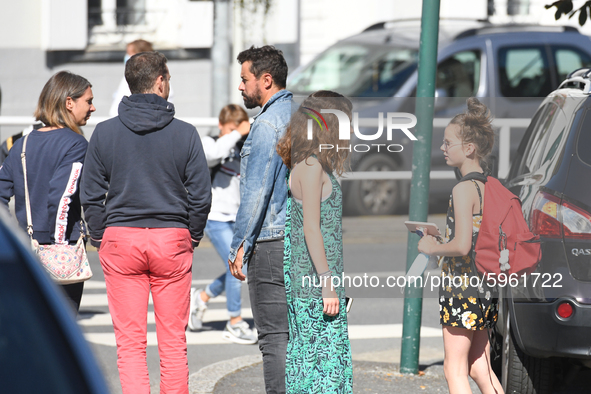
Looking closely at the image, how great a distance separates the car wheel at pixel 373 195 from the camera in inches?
185

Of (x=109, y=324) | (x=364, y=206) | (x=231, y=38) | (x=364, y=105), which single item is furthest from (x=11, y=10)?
(x=364, y=206)

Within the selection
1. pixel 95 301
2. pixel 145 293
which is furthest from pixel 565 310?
pixel 95 301

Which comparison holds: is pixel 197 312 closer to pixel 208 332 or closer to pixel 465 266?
pixel 208 332

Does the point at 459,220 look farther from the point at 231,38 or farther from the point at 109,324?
the point at 231,38

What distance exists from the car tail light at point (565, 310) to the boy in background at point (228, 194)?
2.79m

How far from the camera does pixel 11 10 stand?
15430 millimetres

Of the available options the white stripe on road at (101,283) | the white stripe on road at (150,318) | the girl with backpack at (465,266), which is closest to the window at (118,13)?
the white stripe on road at (101,283)

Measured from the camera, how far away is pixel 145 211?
3850 mm

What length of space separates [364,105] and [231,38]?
7.01 meters

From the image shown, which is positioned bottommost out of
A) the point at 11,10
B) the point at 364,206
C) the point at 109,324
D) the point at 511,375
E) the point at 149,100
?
the point at 109,324

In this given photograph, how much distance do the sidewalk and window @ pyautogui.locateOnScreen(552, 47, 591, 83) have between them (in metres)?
7.94

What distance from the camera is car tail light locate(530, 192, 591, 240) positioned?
382 cm

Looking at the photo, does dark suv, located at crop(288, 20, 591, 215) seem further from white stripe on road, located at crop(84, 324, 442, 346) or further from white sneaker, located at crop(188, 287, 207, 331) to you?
white sneaker, located at crop(188, 287, 207, 331)

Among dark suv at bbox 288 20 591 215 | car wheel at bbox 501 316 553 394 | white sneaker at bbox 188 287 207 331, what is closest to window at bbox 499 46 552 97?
dark suv at bbox 288 20 591 215
